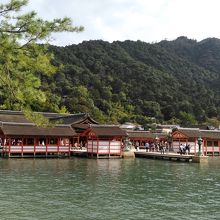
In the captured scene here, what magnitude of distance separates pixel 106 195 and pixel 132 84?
9720 centimetres

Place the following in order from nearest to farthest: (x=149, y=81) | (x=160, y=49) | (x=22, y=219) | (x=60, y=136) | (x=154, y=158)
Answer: (x=22, y=219) → (x=60, y=136) → (x=154, y=158) → (x=149, y=81) → (x=160, y=49)

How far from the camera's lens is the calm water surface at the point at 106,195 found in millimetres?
15109

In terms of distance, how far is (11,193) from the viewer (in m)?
18.4

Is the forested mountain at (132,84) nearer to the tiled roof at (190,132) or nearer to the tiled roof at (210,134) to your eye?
the tiled roof at (210,134)

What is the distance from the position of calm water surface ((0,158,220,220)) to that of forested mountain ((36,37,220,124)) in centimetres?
→ 5396

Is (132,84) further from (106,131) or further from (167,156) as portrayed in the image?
(106,131)

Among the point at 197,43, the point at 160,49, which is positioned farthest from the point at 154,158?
the point at 197,43

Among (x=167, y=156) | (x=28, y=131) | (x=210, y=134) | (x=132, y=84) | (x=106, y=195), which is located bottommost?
(x=106, y=195)

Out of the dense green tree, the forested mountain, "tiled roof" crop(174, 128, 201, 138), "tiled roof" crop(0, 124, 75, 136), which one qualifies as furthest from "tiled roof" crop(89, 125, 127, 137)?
the forested mountain

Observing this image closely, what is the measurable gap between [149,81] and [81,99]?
102 ft

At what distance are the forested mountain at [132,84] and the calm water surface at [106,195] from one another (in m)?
54.0

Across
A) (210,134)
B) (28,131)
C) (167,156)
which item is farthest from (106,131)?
(210,134)

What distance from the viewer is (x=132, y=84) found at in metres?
115

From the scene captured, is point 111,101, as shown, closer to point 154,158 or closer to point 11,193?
point 154,158
